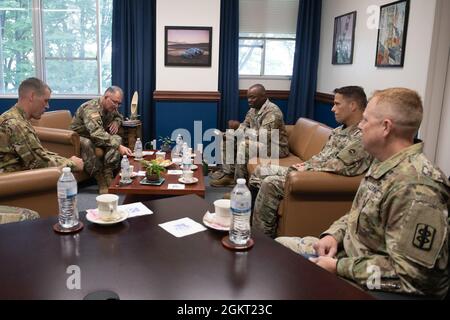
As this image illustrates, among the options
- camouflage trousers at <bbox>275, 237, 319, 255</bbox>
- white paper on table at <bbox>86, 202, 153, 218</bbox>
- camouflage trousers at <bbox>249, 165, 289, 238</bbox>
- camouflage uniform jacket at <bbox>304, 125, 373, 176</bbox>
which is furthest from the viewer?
camouflage trousers at <bbox>249, 165, 289, 238</bbox>

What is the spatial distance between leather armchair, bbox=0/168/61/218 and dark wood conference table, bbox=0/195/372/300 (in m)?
1.01

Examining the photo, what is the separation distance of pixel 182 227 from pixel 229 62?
4.07 metres

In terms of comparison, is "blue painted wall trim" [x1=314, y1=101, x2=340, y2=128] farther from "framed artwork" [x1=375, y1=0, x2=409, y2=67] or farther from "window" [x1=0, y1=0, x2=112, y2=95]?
"window" [x1=0, y1=0, x2=112, y2=95]

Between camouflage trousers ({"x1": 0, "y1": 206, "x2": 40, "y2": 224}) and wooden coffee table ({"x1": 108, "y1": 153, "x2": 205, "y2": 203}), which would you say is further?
wooden coffee table ({"x1": 108, "y1": 153, "x2": 205, "y2": 203})

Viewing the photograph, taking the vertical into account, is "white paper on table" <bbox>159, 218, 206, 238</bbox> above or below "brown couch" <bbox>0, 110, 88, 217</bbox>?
above

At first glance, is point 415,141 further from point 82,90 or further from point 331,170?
point 82,90

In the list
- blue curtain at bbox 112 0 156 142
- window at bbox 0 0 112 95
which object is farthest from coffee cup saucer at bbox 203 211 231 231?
window at bbox 0 0 112 95

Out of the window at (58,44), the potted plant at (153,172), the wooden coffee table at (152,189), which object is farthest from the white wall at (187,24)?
the potted plant at (153,172)

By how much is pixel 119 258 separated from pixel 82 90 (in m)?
4.81

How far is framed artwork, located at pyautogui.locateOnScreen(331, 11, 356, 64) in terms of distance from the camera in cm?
428

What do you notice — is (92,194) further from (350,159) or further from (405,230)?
(405,230)

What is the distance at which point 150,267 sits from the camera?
115cm

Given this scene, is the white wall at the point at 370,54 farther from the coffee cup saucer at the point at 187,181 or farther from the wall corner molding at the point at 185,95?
the coffee cup saucer at the point at 187,181

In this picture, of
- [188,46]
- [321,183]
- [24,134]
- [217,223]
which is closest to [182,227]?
[217,223]
